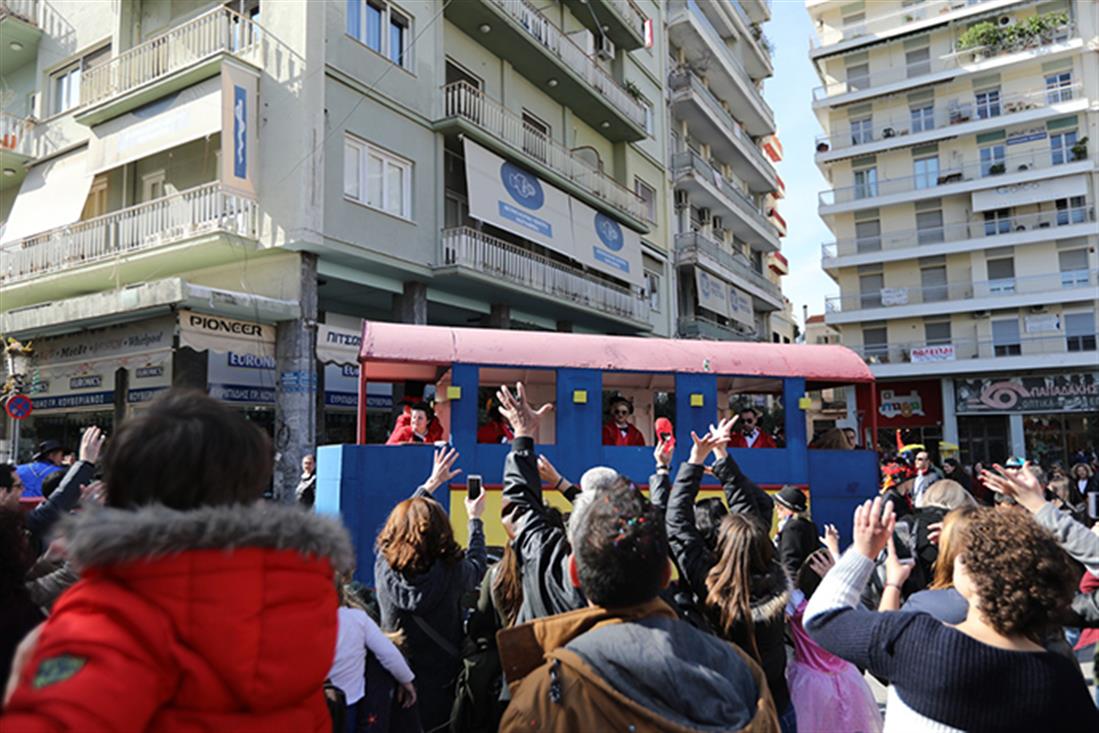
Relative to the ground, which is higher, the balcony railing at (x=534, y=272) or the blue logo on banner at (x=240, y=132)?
the blue logo on banner at (x=240, y=132)

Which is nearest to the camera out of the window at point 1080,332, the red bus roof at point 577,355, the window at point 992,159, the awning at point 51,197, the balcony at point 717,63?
the red bus roof at point 577,355

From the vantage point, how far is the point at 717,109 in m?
30.3

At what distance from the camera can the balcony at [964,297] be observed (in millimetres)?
32719

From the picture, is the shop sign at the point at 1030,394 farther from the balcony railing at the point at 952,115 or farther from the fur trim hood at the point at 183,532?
the fur trim hood at the point at 183,532

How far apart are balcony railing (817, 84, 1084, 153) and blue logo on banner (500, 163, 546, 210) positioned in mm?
25852

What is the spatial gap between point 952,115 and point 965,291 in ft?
27.9

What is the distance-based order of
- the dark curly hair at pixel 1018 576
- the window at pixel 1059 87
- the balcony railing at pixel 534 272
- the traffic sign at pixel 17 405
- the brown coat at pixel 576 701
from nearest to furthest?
the brown coat at pixel 576 701 < the dark curly hair at pixel 1018 576 < the traffic sign at pixel 17 405 < the balcony railing at pixel 534 272 < the window at pixel 1059 87

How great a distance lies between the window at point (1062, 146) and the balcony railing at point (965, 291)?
5040mm

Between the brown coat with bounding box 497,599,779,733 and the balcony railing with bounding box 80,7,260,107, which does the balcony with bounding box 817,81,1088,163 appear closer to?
the balcony railing with bounding box 80,7,260,107

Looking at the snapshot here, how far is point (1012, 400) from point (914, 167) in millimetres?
12049

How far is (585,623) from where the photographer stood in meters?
1.92

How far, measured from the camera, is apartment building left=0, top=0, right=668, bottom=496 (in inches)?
532

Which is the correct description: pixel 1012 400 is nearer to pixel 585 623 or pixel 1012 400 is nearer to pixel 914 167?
pixel 914 167

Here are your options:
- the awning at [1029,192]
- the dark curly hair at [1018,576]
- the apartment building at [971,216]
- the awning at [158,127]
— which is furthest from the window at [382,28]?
the awning at [1029,192]
